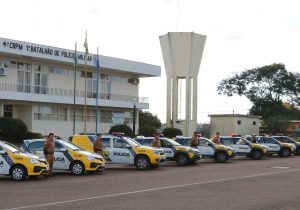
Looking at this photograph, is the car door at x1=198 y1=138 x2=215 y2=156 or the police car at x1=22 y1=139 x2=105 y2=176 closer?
the police car at x1=22 y1=139 x2=105 y2=176

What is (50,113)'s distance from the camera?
1976 inches

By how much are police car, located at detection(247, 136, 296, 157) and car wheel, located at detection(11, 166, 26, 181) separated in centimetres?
2349

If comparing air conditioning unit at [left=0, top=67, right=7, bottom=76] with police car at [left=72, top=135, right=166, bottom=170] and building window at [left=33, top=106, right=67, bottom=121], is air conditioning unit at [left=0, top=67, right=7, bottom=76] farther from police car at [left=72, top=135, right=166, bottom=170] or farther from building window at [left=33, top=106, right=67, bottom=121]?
police car at [left=72, top=135, right=166, bottom=170]

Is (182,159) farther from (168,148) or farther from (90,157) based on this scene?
(90,157)

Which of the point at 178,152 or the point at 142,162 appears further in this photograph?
the point at 178,152

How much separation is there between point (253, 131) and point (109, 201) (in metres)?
62.7

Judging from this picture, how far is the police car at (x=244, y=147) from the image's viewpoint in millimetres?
35594

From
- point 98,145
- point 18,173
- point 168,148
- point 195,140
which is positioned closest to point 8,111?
point 195,140

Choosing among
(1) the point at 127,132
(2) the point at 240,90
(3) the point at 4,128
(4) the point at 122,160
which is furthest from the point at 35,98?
(2) the point at 240,90

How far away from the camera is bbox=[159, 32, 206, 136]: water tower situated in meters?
56.2

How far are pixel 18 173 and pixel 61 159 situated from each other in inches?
123

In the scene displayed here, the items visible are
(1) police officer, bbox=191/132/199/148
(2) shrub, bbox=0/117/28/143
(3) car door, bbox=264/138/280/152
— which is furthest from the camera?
(2) shrub, bbox=0/117/28/143

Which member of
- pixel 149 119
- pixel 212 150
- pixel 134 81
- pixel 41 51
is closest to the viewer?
pixel 212 150

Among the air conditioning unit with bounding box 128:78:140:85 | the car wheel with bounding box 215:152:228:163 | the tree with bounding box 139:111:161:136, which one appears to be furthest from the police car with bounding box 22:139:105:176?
the tree with bounding box 139:111:161:136
